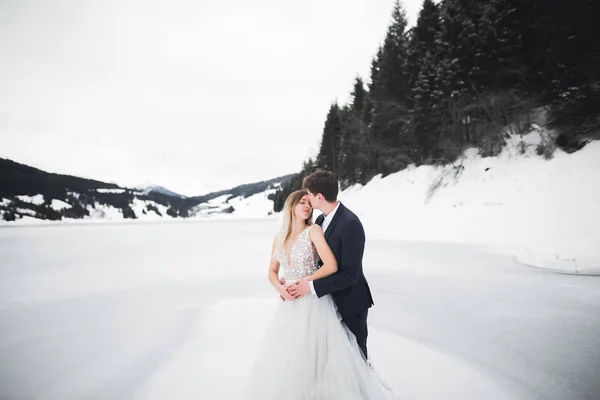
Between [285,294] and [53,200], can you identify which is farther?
[53,200]

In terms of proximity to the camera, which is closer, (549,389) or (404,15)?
(549,389)

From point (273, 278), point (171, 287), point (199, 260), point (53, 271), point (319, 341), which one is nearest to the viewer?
point (319, 341)

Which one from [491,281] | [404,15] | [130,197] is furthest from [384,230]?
[130,197]

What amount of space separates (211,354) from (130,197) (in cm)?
16772

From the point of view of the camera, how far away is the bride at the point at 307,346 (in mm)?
2023

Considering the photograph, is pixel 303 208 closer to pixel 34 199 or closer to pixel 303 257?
pixel 303 257

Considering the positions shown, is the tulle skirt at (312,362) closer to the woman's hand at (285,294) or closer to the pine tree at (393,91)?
the woman's hand at (285,294)

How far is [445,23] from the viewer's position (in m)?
19.5

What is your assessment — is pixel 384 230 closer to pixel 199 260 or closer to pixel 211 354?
pixel 199 260

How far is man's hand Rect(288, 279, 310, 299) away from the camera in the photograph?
6.80ft

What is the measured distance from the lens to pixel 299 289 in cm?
210

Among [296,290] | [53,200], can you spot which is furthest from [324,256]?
[53,200]

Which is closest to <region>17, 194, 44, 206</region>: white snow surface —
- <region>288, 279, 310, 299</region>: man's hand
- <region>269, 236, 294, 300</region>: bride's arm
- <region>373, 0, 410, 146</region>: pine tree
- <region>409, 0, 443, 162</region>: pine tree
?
<region>373, 0, 410, 146</region>: pine tree

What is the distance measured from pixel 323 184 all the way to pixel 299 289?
829mm
